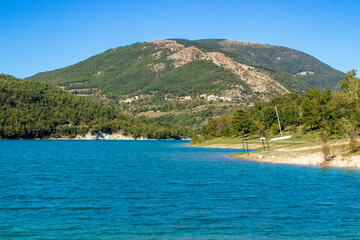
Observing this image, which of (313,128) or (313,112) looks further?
(313,128)

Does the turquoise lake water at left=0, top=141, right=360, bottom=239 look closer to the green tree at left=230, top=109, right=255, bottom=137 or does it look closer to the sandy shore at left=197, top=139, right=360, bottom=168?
the sandy shore at left=197, top=139, right=360, bottom=168

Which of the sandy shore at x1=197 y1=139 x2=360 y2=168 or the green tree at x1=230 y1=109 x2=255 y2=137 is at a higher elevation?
the green tree at x1=230 y1=109 x2=255 y2=137

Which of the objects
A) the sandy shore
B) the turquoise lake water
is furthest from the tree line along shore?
the turquoise lake water

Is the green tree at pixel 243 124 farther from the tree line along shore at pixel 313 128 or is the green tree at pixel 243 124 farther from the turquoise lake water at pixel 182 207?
the turquoise lake water at pixel 182 207

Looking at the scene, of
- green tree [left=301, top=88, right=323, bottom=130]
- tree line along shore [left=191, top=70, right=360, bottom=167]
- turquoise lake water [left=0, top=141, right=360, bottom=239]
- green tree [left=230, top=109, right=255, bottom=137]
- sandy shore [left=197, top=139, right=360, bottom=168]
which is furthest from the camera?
green tree [left=230, top=109, right=255, bottom=137]

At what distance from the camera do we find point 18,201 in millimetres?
26828

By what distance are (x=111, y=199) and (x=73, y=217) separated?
551 centimetres

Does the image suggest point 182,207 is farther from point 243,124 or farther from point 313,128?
point 243,124

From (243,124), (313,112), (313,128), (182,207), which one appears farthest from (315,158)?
(243,124)

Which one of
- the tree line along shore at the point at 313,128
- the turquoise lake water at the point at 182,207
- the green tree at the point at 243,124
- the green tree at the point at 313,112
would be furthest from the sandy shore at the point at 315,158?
Result: the green tree at the point at 243,124

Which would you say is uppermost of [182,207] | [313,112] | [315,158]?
[313,112]

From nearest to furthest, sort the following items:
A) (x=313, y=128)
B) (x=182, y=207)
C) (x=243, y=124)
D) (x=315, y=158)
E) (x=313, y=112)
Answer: (x=182, y=207) → (x=315, y=158) → (x=313, y=112) → (x=313, y=128) → (x=243, y=124)

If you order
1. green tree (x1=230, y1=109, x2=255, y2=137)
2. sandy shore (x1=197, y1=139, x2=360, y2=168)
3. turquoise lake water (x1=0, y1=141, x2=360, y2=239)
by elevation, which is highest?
green tree (x1=230, y1=109, x2=255, y2=137)

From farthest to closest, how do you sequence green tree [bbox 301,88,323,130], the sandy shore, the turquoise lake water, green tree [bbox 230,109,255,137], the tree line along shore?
1. green tree [bbox 230,109,255,137]
2. green tree [bbox 301,88,323,130]
3. the tree line along shore
4. the sandy shore
5. the turquoise lake water
